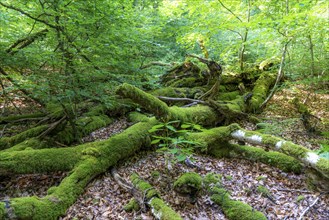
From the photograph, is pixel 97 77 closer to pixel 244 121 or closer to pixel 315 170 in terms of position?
pixel 315 170

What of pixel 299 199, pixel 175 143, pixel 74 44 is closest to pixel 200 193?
pixel 175 143

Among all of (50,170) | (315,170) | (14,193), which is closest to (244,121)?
(315,170)

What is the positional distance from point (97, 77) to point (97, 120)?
1874 millimetres

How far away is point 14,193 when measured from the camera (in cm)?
423

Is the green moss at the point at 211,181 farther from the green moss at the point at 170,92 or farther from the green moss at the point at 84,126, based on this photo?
the green moss at the point at 170,92

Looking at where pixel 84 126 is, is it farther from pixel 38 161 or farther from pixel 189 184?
pixel 189 184

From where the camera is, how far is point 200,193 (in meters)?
4.25

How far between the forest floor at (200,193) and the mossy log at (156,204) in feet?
0.63

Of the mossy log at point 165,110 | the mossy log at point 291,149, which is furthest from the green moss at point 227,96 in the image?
the mossy log at point 291,149

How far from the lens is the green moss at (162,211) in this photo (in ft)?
10.8

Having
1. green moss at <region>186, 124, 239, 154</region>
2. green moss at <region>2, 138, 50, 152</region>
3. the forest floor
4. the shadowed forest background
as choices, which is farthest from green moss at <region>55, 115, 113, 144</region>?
green moss at <region>186, 124, 239, 154</region>

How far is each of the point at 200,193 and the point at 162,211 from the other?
3.60 ft

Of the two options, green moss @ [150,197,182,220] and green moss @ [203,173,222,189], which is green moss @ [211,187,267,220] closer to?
green moss @ [203,173,222,189]

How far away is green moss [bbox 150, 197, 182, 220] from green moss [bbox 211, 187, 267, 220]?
1008 mm
